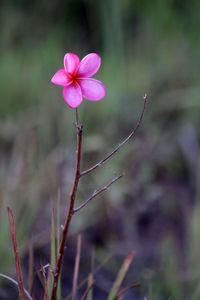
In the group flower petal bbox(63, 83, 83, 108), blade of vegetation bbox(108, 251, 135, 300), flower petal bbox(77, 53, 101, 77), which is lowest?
blade of vegetation bbox(108, 251, 135, 300)

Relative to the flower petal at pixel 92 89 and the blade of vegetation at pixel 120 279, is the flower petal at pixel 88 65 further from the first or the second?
the blade of vegetation at pixel 120 279

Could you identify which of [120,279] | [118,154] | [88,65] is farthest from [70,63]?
[118,154]

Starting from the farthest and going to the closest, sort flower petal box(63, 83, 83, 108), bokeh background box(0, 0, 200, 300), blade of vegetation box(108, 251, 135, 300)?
bokeh background box(0, 0, 200, 300) < blade of vegetation box(108, 251, 135, 300) < flower petal box(63, 83, 83, 108)

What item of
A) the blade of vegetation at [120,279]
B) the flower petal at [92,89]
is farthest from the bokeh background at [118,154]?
the flower petal at [92,89]

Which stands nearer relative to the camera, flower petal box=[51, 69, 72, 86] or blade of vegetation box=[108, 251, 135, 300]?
flower petal box=[51, 69, 72, 86]

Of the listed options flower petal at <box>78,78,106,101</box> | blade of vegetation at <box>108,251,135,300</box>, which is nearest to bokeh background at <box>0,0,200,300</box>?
blade of vegetation at <box>108,251,135,300</box>

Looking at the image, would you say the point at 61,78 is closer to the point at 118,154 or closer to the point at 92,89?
the point at 92,89

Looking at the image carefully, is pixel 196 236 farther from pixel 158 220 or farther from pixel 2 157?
pixel 2 157

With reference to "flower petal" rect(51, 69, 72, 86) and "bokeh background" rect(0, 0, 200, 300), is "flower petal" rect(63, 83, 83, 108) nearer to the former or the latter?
"flower petal" rect(51, 69, 72, 86)
